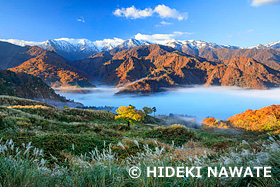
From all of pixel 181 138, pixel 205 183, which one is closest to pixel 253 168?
pixel 205 183

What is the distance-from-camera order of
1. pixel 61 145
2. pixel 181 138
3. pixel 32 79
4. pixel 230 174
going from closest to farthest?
1. pixel 230 174
2. pixel 61 145
3. pixel 181 138
4. pixel 32 79

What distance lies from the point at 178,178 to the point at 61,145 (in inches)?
246

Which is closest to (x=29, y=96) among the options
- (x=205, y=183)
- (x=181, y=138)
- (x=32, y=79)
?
(x=32, y=79)

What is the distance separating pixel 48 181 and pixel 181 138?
528 inches

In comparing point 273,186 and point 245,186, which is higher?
point 273,186

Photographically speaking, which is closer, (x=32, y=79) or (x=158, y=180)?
(x=158, y=180)

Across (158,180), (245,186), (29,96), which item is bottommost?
(29,96)

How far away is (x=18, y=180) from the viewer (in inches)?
91.9

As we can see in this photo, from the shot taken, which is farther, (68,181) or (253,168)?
(253,168)

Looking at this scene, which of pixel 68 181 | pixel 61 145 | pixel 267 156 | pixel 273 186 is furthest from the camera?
pixel 61 145

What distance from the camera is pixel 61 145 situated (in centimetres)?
723

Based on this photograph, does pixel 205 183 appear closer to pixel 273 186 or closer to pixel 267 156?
pixel 273 186

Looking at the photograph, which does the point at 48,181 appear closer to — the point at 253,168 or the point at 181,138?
the point at 253,168

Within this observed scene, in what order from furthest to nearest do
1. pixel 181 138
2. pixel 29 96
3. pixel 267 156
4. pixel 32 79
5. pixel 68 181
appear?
pixel 32 79 → pixel 29 96 → pixel 181 138 → pixel 267 156 → pixel 68 181
